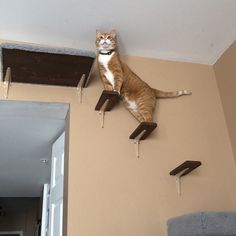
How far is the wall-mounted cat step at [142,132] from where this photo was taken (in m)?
1.58

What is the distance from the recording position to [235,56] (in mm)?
1874

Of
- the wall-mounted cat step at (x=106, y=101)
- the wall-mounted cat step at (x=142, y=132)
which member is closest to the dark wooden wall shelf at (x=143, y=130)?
the wall-mounted cat step at (x=142, y=132)

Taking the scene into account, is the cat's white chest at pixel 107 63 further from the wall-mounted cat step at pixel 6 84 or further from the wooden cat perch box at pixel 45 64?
the wall-mounted cat step at pixel 6 84

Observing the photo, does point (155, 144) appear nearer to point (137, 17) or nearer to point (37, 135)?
point (137, 17)

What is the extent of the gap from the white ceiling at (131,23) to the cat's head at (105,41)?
8 centimetres

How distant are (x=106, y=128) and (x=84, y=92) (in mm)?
260

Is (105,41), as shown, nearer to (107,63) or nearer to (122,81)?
(107,63)

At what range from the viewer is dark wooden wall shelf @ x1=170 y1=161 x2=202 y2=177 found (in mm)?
1572

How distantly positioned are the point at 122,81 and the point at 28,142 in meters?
1.07

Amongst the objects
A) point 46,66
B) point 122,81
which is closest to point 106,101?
point 122,81

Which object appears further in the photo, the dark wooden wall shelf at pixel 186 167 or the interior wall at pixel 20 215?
the interior wall at pixel 20 215

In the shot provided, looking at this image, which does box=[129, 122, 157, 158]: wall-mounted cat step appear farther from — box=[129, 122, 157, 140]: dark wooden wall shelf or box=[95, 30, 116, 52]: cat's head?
box=[95, 30, 116, 52]: cat's head

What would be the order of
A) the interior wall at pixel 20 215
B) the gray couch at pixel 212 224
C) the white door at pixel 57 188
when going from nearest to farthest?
the gray couch at pixel 212 224, the white door at pixel 57 188, the interior wall at pixel 20 215

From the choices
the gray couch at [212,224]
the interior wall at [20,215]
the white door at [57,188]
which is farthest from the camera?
the interior wall at [20,215]
